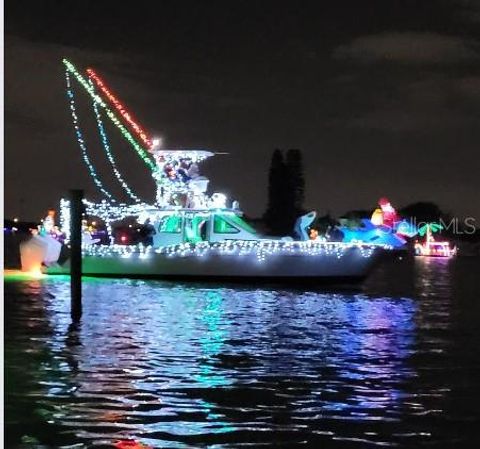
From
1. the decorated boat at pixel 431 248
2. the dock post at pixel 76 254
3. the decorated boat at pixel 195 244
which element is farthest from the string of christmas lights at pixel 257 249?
the decorated boat at pixel 431 248

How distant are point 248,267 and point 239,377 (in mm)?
25340

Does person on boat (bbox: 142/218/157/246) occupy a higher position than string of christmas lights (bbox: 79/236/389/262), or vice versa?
person on boat (bbox: 142/218/157/246)

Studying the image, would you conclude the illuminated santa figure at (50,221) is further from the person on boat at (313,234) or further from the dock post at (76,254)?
the dock post at (76,254)

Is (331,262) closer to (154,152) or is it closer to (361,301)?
(361,301)

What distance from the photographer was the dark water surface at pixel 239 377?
1224 centimetres

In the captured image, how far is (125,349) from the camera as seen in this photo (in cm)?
1956

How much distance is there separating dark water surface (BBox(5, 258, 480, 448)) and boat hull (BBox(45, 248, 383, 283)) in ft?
32.6

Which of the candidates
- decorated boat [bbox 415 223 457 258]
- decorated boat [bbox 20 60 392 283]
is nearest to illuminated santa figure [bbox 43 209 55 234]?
decorated boat [bbox 20 60 392 283]

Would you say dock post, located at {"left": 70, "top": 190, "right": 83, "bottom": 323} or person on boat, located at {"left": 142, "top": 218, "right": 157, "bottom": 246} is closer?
dock post, located at {"left": 70, "top": 190, "right": 83, "bottom": 323}

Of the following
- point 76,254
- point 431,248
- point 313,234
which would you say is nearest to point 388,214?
point 313,234

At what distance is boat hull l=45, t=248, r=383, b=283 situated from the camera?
40781 mm

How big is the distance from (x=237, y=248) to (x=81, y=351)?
2267 centimetres

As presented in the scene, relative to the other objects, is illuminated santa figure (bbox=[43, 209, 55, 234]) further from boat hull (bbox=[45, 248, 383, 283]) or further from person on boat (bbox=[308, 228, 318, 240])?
person on boat (bbox=[308, 228, 318, 240])

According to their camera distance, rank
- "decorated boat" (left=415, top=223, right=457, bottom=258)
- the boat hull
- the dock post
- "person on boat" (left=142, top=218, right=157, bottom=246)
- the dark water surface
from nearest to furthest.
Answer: the dark water surface → the dock post → the boat hull → "person on boat" (left=142, top=218, right=157, bottom=246) → "decorated boat" (left=415, top=223, right=457, bottom=258)
